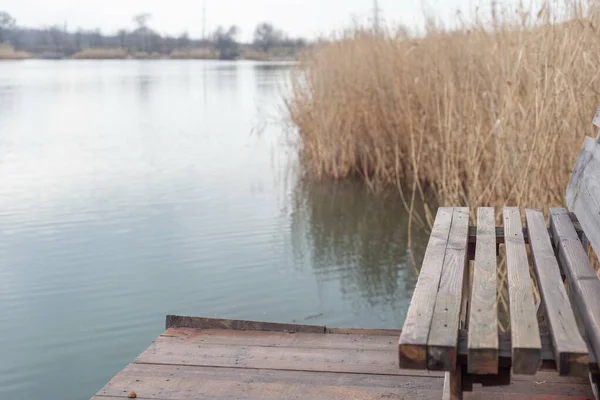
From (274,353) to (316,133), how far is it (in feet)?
13.0

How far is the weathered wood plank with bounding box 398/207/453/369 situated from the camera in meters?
1.22

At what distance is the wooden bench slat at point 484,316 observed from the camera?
1.20 m

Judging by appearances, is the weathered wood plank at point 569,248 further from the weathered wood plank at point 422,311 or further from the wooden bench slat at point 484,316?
the weathered wood plank at point 422,311

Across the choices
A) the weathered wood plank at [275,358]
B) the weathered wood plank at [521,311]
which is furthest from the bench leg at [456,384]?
the weathered wood plank at [275,358]

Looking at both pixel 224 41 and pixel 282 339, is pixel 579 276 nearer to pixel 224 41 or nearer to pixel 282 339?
pixel 282 339

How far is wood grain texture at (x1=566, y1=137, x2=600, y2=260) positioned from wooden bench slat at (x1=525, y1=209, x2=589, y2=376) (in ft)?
0.33

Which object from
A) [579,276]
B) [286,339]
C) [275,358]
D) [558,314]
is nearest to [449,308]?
[558,314]

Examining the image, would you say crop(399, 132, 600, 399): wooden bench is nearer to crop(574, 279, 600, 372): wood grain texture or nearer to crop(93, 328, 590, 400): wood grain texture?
crop(574, 279, 600, 372): wood grain texture

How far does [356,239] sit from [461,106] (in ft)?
3.33

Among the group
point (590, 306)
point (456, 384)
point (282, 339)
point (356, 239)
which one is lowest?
point (356, 239)

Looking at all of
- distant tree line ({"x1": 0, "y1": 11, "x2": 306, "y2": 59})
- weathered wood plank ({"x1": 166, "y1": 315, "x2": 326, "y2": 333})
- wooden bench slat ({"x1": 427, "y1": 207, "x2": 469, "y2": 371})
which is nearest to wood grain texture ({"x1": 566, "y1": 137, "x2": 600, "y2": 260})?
wooden bench slat ({"x1": 427, "y1": 207, "x2": 469, "y2": 371})

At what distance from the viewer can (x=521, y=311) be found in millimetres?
1345

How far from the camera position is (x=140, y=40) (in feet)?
174

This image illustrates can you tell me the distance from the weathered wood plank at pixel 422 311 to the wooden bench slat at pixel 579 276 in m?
0.26
